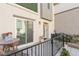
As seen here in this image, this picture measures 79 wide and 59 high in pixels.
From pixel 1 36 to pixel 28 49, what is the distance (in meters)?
0.43

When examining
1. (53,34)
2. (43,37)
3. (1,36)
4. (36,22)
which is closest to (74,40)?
(53,34)

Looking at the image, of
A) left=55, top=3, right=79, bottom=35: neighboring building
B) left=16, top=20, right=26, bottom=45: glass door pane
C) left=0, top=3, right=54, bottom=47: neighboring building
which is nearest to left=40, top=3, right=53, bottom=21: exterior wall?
left=0, top=3, right=54, bottom=47: neighboring building

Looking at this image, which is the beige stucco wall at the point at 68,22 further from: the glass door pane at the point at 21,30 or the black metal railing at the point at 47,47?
the glass door pane at the point at 21,30

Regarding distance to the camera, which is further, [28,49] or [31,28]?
[31,28]

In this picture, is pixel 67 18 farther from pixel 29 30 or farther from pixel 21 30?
pixel 21 30

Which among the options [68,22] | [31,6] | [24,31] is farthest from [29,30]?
[68,22]

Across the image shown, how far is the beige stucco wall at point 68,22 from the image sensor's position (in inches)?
75.7

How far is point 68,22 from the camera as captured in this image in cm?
197

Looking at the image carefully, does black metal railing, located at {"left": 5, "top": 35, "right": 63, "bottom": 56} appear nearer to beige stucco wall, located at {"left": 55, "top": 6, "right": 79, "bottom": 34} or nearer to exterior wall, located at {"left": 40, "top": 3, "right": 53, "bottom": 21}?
beige stucco wall, located at {"left": 55, "top": 6, "right": 79, "bottom": 34}

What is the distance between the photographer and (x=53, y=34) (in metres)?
2.03

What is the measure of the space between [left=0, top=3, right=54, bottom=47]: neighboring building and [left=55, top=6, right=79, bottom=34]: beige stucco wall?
0.36 feet

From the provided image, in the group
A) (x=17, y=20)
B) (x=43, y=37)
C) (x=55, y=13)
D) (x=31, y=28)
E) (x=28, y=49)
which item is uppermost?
(x=55, y=13)

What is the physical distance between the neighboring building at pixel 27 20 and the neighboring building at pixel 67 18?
107 millimetres

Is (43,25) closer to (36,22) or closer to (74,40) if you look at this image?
(36,22)
